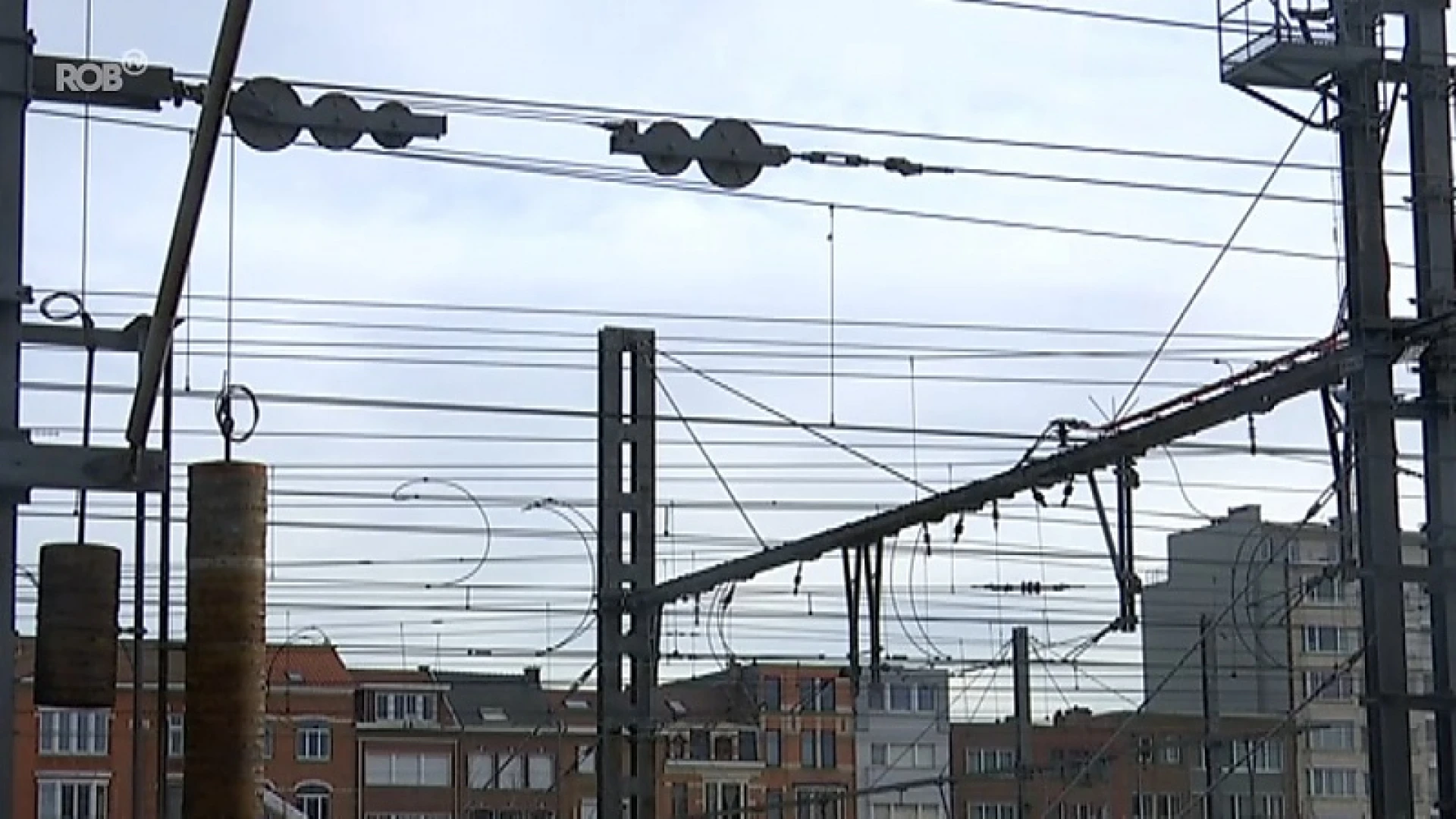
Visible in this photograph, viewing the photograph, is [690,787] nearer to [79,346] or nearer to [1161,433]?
[1161,433]

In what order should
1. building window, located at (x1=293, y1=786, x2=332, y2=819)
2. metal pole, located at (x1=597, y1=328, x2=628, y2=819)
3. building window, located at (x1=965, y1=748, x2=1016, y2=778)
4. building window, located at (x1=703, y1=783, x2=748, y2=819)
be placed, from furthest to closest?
building window, located at (x1=965, y1=748, x2=1016, y2=778), building window, located at (x1=703, y1=783, x2=748, y2=819), building window, located at (x1=293, y1=786, x2=332, y2=819), metal pole, located at (x1=597, y1=328, x2=628, y2=819)

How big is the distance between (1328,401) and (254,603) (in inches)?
453

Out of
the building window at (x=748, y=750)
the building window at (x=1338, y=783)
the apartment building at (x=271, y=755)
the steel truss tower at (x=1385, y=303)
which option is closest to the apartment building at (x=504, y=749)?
the apartment building at (x=271, y=755)

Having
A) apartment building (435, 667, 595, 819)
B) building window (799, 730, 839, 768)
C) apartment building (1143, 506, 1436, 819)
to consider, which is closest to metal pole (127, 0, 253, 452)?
apartment building (1143, 506, 1436, 819)

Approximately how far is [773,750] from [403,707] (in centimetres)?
1251

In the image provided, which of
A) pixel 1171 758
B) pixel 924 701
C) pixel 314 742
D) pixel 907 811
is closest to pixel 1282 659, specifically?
pixel 1171 758

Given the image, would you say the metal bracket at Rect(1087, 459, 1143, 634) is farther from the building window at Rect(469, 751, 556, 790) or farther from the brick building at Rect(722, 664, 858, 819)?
the brick building at Rect(722, 664, 858, 819)

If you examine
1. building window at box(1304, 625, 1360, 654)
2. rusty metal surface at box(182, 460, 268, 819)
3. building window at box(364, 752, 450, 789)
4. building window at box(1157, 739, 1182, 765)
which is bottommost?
rusty metal surface at box(182, 460, 268, 819)

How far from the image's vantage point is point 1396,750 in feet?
61.4

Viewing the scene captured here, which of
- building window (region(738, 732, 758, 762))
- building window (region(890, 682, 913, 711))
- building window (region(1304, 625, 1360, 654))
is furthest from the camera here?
building window (region(890, 682, 913, 711))

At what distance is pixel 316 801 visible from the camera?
7381 centimetres

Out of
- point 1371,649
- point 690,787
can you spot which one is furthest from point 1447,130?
point 690,787

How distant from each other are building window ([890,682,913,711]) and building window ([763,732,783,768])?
5.21 metres

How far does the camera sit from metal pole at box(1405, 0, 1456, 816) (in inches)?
734
